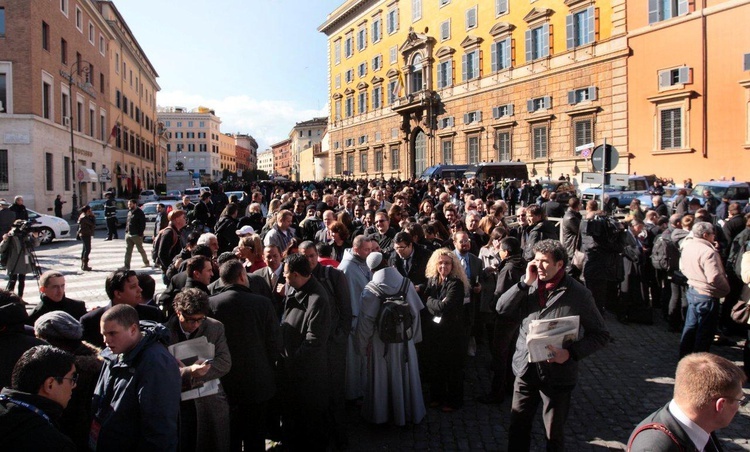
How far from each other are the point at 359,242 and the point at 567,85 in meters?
28.1

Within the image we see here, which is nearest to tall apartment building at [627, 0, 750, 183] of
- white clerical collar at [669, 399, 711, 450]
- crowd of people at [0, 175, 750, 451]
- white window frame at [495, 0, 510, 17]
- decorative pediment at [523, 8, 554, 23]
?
decorative pediment at [523, 8, 554, 23]

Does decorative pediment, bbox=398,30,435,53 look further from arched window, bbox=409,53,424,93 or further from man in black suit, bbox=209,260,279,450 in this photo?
man in black suit, bbox=209,260,279,450

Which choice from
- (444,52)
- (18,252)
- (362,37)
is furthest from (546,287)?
(362,37)

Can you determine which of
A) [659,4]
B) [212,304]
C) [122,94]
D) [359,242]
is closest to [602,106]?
[659,4]

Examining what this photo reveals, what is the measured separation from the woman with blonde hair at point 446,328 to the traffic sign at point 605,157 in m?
6.31

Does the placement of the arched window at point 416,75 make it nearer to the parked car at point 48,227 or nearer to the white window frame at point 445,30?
the white window frame at point 445,30

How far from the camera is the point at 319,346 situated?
4527 mm

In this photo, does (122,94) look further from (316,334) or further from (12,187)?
(316,334)

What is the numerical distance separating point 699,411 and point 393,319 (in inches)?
117

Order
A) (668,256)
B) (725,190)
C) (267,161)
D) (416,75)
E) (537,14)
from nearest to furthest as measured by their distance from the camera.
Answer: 1. (668,256)
2. (725,190)
3. (537,14)
4. (416,75)
5. (267,161)

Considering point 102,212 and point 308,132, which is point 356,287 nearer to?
point 102,212

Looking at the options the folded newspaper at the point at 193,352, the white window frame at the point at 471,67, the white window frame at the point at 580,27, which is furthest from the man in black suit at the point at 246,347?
the white window frame at the point at 471,67

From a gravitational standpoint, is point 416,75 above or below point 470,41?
below

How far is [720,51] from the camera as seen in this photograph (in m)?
23.8
